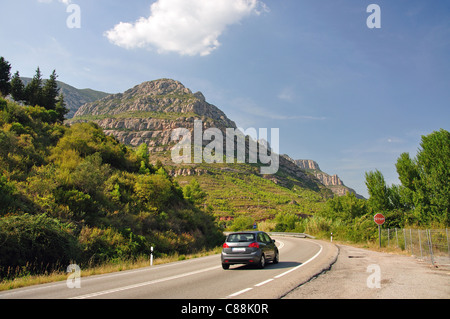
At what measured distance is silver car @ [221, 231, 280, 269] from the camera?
466 inches

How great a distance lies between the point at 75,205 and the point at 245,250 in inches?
536

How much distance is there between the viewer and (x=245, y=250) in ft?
39.2

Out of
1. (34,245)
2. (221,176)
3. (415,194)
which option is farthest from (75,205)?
(221,176)

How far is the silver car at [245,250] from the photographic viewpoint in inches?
466

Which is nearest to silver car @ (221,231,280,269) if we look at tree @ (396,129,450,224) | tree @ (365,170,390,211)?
tree @ (396,129,450,224)

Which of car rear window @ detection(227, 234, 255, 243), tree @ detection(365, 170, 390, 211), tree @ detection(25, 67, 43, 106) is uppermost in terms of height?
tree @ detection(25, 67, 43, 106)

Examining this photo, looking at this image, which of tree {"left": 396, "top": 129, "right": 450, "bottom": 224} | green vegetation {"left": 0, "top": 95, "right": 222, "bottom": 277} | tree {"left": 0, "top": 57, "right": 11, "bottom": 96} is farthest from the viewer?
tree {"left": 0, "top": 57, "right": 11, "bottom": 96}

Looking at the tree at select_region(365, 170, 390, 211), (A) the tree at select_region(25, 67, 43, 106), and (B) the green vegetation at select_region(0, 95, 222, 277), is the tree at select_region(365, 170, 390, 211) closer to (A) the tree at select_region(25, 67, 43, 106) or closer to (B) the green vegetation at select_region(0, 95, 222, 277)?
(B) the green vegetation at select_region(0, 95, 222, 277)

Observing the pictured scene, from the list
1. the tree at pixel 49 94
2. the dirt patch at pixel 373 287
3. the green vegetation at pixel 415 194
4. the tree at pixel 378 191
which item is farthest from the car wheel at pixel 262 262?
the tree at pixel 49 94

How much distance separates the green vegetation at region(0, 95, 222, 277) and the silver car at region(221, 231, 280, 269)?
26.0ft

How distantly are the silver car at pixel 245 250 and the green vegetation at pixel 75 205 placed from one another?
791 centimetres

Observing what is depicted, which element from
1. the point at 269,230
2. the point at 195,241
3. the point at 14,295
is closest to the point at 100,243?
the point at 14,295
